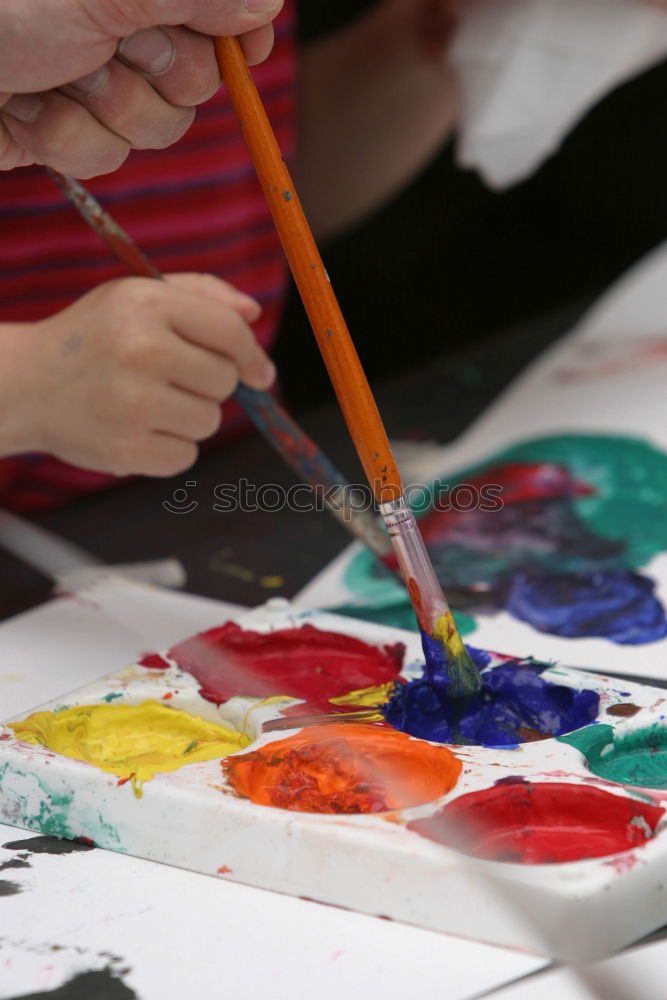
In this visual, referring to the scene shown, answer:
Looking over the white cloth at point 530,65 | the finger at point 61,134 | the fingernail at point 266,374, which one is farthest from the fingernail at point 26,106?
the white cloth at point 530,65

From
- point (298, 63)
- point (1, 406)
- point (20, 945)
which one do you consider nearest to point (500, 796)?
point (20, 945)

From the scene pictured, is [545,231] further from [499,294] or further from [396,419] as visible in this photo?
[396,419]

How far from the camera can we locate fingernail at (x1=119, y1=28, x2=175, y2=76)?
0.56 metres

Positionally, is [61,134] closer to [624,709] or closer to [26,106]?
[26,106]

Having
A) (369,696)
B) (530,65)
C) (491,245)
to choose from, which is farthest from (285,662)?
(491,245)

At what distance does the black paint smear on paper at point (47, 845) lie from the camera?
1.69 feet

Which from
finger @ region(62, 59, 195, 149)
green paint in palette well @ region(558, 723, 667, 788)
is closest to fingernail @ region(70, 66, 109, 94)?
finger @ region(62, 59, 195, 149)

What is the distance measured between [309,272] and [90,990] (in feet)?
1.15

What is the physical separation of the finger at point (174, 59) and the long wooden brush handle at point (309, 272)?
1cm

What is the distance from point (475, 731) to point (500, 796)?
87 mm

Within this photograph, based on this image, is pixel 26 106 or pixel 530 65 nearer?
pixel 26 106

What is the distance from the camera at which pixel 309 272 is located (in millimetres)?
570

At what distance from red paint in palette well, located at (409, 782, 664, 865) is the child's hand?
0.37 m

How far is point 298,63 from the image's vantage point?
4.58 feet
